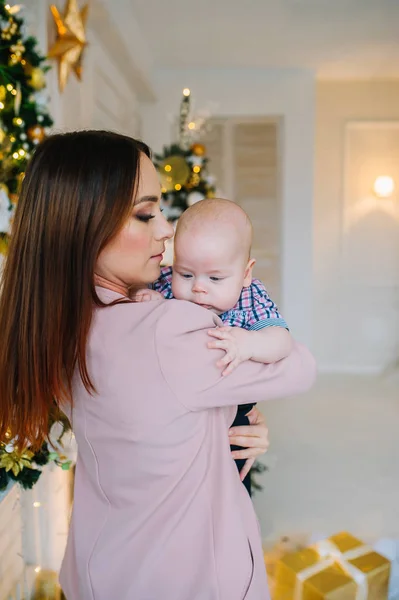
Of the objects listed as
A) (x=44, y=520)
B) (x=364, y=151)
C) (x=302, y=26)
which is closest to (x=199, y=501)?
(x=44, y=520)

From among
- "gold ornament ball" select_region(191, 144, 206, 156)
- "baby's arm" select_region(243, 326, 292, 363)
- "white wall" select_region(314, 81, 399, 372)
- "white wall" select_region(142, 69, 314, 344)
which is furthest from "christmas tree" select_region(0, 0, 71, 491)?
"white wall" select_region(314, 81, 399, 372)

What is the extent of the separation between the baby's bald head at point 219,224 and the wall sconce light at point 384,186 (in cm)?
450

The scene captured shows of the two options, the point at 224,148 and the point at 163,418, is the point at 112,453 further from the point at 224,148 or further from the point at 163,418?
the point at 224,148

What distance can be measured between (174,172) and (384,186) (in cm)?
273

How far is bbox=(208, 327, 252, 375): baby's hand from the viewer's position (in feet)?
2.89

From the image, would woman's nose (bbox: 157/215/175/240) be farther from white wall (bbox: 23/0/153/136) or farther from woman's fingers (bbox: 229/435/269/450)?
white wall (bbox: 23/0/153/136)

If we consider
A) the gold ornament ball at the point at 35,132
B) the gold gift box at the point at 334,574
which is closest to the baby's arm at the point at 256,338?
the gold ornament ball at the point at 35,132

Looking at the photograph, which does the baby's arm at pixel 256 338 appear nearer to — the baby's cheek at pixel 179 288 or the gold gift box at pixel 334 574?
the baby's cheek at pixel 179 288

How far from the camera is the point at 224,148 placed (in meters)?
5.45

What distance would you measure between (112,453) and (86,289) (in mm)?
284

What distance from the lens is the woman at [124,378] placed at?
88 centimetres

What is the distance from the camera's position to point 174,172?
3357 mm

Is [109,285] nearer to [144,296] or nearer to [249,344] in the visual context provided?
[144,296]

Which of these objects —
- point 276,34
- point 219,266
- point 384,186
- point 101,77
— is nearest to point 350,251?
point 384,186
